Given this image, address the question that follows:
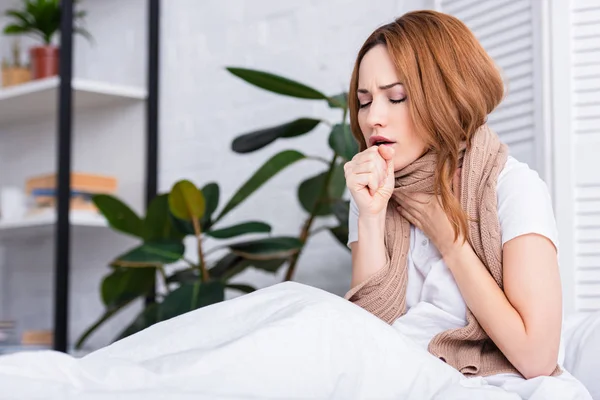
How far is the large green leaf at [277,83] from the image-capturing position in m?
2.05

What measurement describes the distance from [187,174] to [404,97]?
5.80ft

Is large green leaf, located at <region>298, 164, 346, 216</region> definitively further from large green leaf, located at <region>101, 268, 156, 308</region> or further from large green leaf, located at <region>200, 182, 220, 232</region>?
large green leaf, located at <region>101, 268, 156, 308</region>

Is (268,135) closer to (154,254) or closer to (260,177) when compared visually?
(260,177)

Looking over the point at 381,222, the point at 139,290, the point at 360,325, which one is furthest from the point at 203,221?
the point at 360,325

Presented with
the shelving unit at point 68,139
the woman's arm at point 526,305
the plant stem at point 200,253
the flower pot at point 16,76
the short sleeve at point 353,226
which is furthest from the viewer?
the flower pot at point 16,76

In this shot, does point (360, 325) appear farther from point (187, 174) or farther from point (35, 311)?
point (35, 311)

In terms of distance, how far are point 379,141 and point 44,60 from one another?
196 centimetres

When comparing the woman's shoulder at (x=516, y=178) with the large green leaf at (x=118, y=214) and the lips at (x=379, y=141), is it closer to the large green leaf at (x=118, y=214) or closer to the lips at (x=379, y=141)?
the lips at (x=379, y=141)

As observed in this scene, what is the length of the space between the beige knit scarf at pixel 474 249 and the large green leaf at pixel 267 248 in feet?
2.15

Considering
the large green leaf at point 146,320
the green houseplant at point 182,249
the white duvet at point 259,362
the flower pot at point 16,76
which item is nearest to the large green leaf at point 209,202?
the green houseplant at point 182,249

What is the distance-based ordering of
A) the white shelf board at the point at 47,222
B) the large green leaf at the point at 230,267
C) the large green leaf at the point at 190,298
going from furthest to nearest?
the white shelf board at the point at 47,222 < the large green leaf at the point at 230,267 < the large green leaf at the point at 190,298

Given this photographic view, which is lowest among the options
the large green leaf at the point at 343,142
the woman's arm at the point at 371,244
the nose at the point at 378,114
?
the woman's arm at the point at 371,244

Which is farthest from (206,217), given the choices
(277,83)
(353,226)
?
(353,226)

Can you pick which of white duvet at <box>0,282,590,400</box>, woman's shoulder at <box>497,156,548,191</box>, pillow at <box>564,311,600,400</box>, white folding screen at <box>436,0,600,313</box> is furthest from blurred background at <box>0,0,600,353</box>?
white duvet at <box>0,282,590,400</box>
